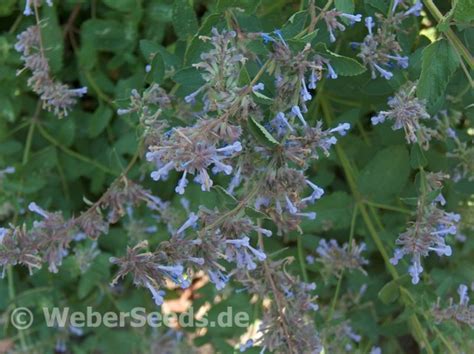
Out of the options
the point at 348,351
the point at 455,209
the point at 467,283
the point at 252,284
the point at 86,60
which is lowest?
the point at 348,351

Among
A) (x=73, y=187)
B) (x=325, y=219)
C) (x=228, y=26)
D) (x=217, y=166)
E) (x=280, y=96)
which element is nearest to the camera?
(x=217, y=166)

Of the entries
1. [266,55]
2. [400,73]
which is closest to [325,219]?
[400,73]

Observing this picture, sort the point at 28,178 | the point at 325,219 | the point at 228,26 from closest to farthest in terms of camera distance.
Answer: the point at 228,26 < the point at 325,219 < the point at 28,178

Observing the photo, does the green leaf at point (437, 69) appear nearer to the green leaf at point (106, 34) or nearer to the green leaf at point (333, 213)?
the green leaf at point (333, 213)

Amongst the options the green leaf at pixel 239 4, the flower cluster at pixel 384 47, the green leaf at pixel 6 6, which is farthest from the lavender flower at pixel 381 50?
the green leaf at pixel 6 6

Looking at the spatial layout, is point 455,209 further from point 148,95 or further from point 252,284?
point 148,95

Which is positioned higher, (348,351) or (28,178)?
(28,178)

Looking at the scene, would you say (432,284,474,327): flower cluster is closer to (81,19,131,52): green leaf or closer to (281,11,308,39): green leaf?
(281,11,308,39): green leaf

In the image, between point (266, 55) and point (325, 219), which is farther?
point (325, 219)
